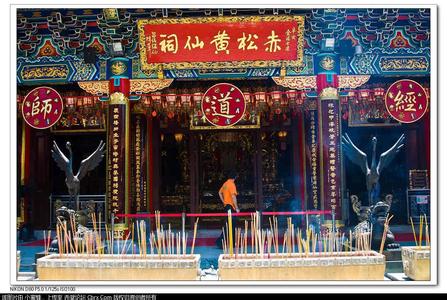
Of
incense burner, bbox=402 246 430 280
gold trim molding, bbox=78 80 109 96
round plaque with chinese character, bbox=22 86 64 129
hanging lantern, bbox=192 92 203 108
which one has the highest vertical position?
gold trim molding, bbox=78 80 109 96

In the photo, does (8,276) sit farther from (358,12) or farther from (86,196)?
(358,12)

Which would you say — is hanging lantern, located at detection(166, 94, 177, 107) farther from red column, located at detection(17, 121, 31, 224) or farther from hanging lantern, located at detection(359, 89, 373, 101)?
red column, located at detection(17, 121, 31, 224)

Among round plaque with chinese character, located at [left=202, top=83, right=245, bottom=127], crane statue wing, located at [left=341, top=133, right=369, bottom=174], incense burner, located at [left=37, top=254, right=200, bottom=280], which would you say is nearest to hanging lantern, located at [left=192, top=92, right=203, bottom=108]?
round plaque with chinese character, located at [left=202, top=83, right=245, bottom=127]

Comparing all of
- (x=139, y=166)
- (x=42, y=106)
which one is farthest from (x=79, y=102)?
(x=139, y=166)

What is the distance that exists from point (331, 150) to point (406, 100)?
4.51 ft

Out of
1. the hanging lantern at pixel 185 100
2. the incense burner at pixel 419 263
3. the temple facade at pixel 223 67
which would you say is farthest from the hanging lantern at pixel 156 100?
the incense burner at pixel 419 263

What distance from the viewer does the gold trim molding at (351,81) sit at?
7.91m

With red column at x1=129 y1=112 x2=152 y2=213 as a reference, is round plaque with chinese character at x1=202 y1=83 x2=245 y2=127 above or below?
above

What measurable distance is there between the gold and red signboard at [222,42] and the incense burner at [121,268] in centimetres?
323

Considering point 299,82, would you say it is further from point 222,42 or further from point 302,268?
point 302,268

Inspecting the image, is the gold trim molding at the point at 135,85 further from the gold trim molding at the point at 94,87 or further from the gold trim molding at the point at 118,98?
the gold trim molding at the point at 118,98

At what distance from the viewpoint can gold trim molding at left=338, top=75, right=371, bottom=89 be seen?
7.91 metres
